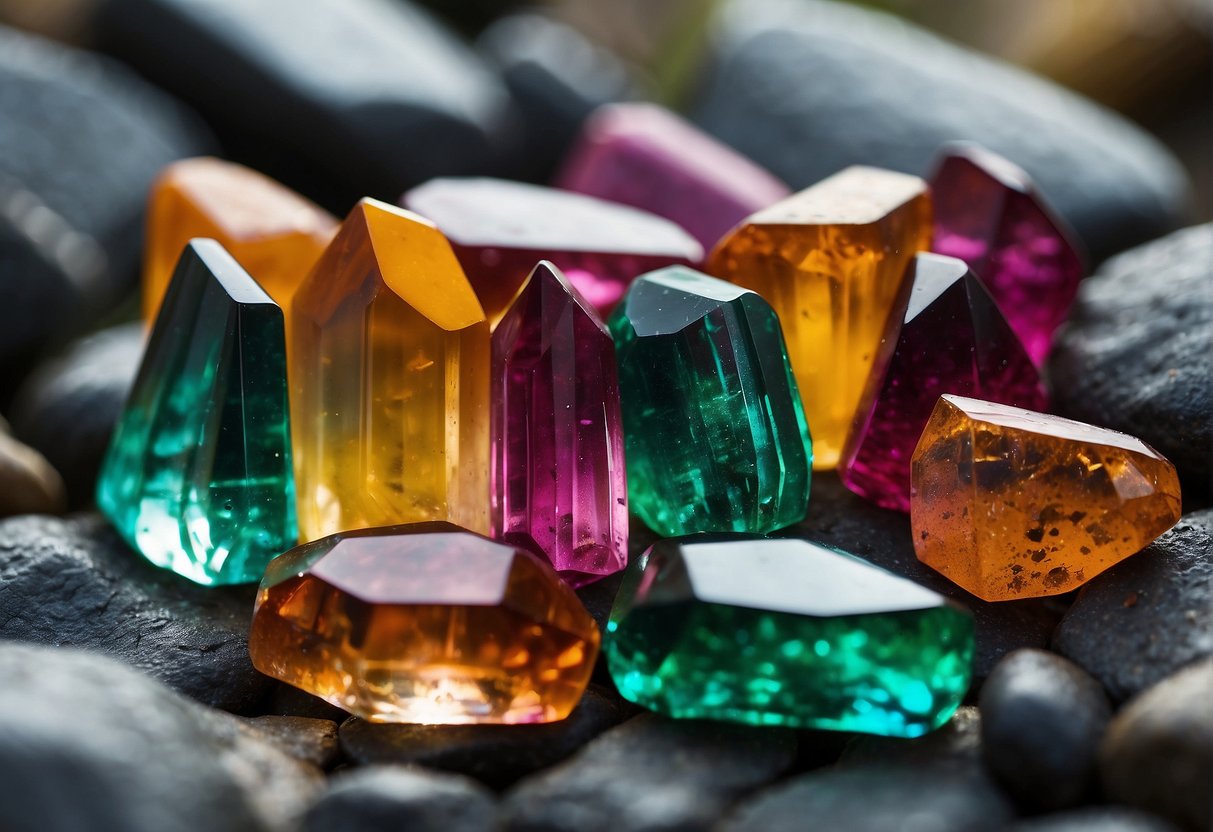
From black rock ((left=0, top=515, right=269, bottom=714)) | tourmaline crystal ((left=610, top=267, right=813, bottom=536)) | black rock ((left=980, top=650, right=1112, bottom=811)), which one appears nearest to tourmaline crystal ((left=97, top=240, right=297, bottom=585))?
black rock ((left=0, top=515, right=269, bottom=714))

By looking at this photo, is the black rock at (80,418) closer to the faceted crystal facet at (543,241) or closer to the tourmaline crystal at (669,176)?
the faceted crystal facet at (543,241)

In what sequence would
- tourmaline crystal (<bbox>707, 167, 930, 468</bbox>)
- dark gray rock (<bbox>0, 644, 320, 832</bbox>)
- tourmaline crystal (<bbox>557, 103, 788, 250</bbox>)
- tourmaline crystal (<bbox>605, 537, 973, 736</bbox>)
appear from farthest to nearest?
tourmaline crystal (<bbox>557, 103, 788, 250</bbox>) → tourmaline crystal (<bbox>707, 167, 930, 468</bbox>) → tourmaline crystal (<bbox>605, 537, 973, 736</bbox>) → dark gray rock (<bbox>0, 644, 320, 832</bbox>)

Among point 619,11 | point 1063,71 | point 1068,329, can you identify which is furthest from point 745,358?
point 619,11

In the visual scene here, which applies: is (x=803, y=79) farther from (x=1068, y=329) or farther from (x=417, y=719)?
(x=417, y=719)

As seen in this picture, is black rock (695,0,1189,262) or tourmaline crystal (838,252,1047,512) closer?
tourmaline crystal (838,252,1047,512)

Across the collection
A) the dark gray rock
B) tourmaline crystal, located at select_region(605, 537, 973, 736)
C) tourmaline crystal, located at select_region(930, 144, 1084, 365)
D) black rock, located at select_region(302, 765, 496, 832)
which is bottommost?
black rock, located at select_region(302, 765, 496, 832)

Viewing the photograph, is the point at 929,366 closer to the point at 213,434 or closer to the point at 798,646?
the point at 798,646

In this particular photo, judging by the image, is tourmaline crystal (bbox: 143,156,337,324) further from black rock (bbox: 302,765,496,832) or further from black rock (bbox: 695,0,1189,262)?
black rock (bbox: 695,0,1189,262)
